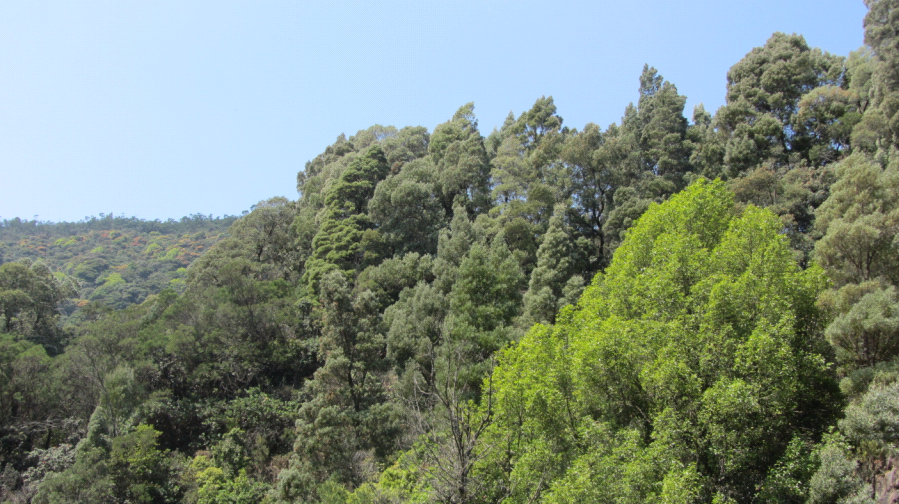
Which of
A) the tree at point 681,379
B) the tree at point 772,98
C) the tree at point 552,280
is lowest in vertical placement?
the tree at point 681,379

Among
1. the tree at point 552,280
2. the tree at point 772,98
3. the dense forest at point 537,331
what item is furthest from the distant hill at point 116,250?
the tree at point 772,98

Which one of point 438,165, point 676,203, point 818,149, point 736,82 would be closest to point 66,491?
point 676,203

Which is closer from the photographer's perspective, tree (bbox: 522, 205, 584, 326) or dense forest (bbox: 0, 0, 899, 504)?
dense forest (bbox: 0, 0, 899, 504)

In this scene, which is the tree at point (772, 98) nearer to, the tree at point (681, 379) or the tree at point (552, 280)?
the tree at point (552, 280)

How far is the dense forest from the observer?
13289 millimetres

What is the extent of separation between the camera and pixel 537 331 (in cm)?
1822

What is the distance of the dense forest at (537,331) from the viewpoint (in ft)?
43.6

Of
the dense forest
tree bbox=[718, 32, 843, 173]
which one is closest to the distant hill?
the dense forest

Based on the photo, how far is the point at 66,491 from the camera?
20.9 meters

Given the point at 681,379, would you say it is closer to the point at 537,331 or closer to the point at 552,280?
the point at 537,331

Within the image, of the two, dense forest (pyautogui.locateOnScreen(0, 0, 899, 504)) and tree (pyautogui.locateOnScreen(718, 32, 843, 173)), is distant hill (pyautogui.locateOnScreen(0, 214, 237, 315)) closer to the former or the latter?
dense forest (pyautogui.locateOnScreen(0, 0, 899, 504))

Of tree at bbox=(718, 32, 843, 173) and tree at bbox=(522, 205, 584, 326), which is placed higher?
tree at bbox=(718, 32, 843, 173)

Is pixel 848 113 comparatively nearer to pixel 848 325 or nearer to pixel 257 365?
pixel 848 325

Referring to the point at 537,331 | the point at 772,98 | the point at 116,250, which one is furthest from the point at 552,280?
the point at 116,250
